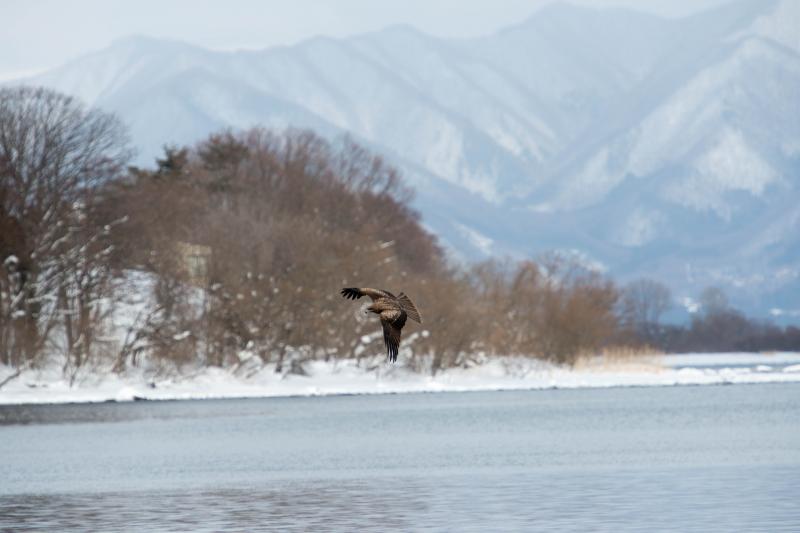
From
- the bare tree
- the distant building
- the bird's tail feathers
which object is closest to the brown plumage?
the bird's tail feathers

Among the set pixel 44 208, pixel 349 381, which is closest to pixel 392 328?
pixel 44 208

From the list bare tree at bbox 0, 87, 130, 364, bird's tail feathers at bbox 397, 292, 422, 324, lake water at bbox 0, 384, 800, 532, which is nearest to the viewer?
bird's tail feathers at bbox 397, 292, 422, 324

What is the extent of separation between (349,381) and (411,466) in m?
43.0

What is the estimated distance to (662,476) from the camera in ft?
127

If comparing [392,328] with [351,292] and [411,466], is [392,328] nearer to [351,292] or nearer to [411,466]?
[351,292]

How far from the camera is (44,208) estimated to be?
80938 millimetres

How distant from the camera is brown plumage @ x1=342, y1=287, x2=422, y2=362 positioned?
2314 centimetres

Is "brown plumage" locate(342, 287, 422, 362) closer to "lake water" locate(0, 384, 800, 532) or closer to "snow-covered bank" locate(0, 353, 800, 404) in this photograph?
"lake water" locate(0, 384, 800, 532)

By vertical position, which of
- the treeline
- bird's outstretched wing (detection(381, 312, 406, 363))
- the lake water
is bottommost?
the lake water

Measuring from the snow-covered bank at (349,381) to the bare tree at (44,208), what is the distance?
201 centimetres

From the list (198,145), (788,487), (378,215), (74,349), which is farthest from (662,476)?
(198,145)

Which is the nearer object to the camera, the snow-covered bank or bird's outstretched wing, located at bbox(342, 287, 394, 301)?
bird's outstretched wing, located at bbox(342, 287, 394, 301)

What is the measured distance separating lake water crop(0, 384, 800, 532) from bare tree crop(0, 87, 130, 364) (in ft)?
16.6

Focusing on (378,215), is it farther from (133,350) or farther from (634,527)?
(634,527)
